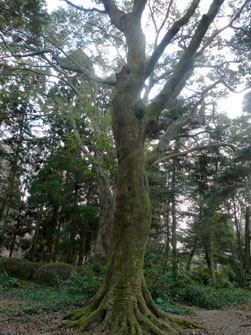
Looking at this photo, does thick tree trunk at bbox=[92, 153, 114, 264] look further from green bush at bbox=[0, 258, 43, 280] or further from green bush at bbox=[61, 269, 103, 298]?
green bush at bbox=[61, 269, 103, 298]

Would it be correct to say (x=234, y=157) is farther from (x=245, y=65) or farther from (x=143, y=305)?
A: (x=143, y=305)

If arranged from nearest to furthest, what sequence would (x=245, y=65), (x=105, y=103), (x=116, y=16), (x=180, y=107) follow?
(x=116, y=16)
(x=245, y=65)
(x=180, y=107)
(x=105, y=103)

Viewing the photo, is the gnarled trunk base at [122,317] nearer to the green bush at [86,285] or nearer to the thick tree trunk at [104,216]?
the green bush at [86,285]

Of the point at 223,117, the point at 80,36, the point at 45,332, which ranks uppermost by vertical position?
the point at 80,36

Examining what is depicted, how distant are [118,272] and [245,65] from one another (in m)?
8.96

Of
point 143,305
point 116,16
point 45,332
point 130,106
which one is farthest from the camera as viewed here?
point 116,16

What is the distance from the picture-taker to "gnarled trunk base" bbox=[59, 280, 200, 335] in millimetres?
4285

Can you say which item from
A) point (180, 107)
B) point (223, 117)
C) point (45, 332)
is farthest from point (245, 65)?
point (45, 332)

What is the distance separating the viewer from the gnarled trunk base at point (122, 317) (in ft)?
14.1

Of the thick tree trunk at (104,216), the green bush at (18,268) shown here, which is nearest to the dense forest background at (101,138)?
the thick tree trunk at (104,216)

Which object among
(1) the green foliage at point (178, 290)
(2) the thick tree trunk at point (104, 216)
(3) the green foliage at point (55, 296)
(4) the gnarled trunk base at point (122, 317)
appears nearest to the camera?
(4) the gnarled trunk base at point (122, 317)

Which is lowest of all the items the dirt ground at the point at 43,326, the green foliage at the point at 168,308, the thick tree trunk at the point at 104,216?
the dirt ground at the point at 43,326

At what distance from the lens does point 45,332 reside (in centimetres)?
432

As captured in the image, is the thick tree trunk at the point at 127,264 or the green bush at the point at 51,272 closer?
the thick tree trunk at the point at 127,264
